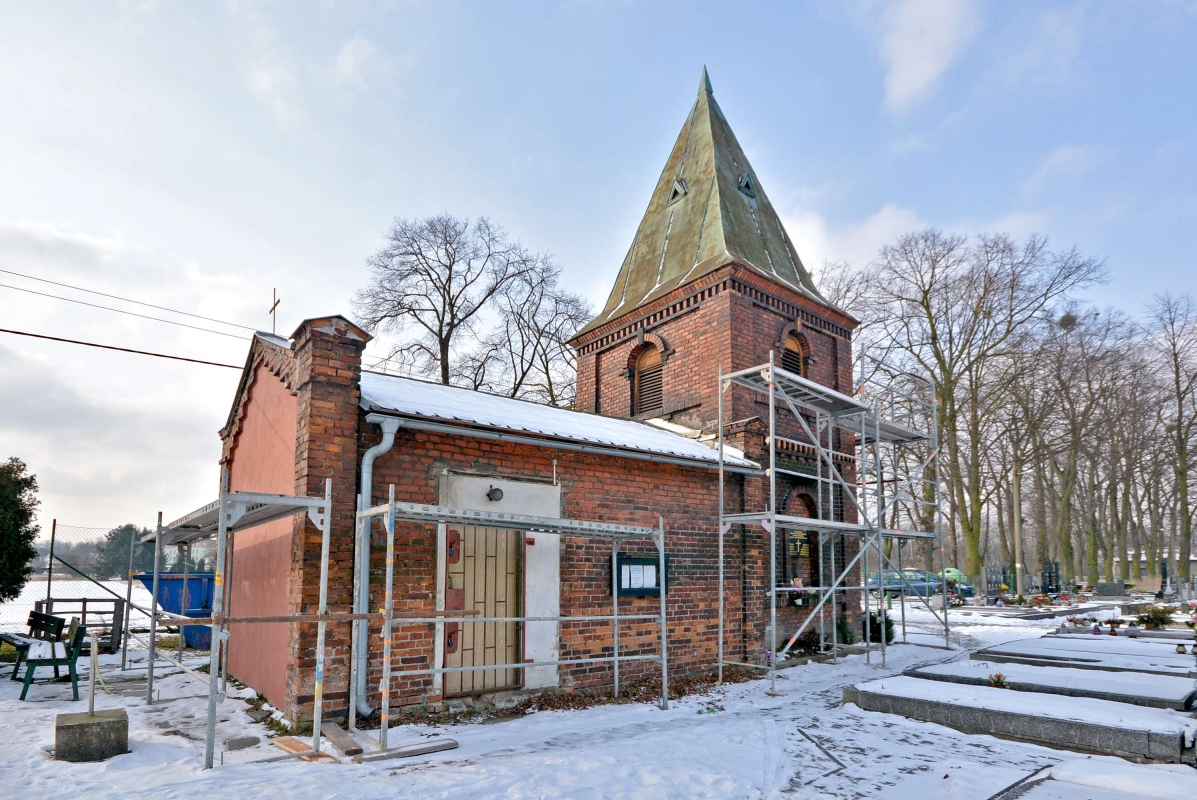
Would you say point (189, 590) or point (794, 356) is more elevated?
point (794, 356)

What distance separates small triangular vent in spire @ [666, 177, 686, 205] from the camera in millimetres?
16453

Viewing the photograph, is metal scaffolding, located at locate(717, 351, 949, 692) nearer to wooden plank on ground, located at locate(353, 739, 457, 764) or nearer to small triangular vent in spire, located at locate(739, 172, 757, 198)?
wooden plank on ground, located at locate(353, 739, 457, 764)

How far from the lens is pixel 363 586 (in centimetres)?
693

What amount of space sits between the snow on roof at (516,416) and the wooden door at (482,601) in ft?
4.34

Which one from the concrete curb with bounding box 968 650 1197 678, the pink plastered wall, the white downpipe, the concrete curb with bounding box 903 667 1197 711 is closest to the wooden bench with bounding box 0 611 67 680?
the pink plastered wall

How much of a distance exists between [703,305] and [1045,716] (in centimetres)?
852

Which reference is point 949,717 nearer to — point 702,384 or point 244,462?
point 702,384

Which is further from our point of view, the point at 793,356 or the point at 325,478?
the point at 793,356

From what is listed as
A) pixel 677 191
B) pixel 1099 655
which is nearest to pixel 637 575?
pixel 1099 655

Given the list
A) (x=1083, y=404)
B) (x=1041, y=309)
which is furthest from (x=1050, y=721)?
(x=1083, y=404)

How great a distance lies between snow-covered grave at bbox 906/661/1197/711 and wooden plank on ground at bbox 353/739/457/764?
6.15 meters

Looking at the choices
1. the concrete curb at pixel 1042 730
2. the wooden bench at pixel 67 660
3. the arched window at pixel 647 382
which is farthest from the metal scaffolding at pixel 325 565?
the arched window at pixel 647 382

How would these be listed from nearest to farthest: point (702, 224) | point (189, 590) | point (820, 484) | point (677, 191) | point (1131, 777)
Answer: point (1131, 777), point (820, 484), point (189, 590), point (702, 224), point (677, 191)

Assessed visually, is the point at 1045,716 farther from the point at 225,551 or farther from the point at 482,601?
the point at 225,551
